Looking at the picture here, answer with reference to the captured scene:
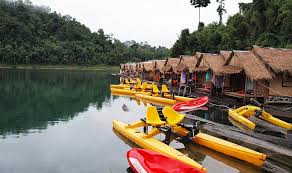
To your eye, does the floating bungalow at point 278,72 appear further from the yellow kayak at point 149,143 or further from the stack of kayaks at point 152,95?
the yellow kayak at point 149,143

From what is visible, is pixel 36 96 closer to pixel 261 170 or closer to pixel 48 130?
pixel 48 130

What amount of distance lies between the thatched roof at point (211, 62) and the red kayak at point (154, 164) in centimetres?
1559

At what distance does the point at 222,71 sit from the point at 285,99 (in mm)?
4725

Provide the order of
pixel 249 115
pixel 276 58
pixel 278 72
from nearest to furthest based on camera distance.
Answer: pixel 249 115 < pixel 278 72 < pixel 276 58

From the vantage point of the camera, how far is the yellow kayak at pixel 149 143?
10.00 meters

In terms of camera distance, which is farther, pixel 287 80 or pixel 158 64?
pixel 158 64

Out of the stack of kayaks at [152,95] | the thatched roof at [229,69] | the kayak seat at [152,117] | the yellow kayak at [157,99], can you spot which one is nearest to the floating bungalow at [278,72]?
the thatched roof at [229,69]

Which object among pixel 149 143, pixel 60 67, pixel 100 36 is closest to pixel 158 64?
pixel 149 143

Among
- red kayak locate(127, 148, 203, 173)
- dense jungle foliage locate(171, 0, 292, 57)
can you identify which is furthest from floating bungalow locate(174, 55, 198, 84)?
red kayak locate(127, 148, 203, 173)

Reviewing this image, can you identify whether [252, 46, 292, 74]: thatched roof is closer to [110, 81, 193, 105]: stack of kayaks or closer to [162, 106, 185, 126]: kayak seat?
[110, 81, 193, 105]: stack of kayaks

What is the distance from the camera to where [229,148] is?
11.5m

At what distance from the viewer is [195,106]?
20047 mm

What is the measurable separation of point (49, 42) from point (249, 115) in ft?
292

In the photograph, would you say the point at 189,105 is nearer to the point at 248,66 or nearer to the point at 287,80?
the point at 248,66
